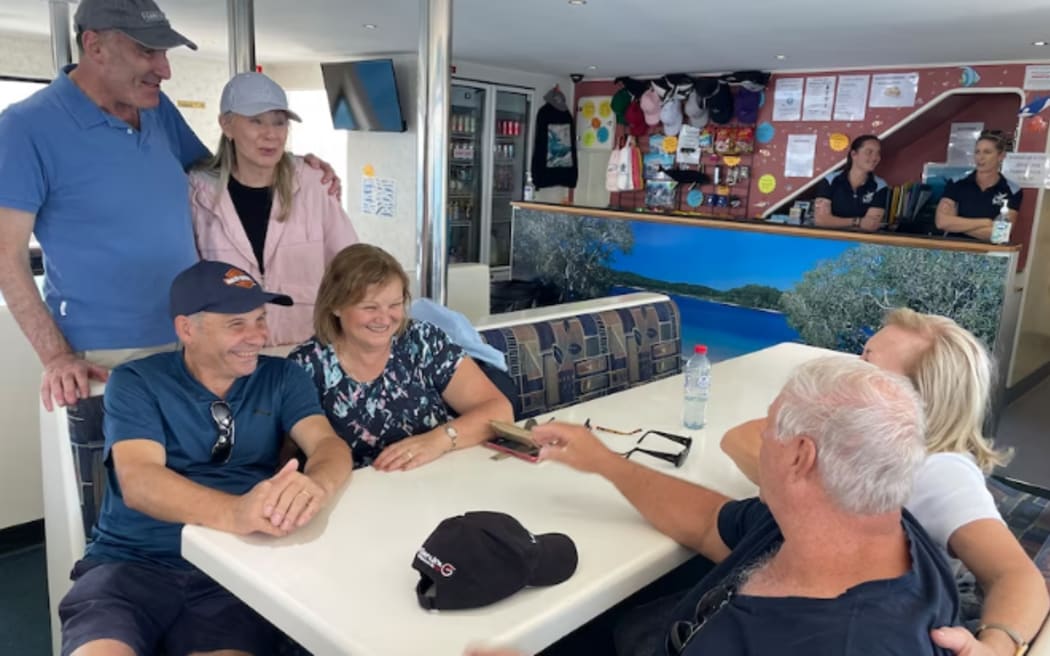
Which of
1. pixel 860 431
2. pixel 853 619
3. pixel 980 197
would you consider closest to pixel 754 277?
pixel 980 197

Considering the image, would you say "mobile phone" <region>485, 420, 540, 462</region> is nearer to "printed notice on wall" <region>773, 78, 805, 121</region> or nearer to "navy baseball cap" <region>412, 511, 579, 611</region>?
"navy baseball cap" <region>412, 511, 579, 611</region>

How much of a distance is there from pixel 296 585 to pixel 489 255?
7.22m

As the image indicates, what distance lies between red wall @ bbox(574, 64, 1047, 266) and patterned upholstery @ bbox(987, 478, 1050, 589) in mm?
3661

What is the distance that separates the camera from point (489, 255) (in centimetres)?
835

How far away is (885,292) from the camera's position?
4.43 metres

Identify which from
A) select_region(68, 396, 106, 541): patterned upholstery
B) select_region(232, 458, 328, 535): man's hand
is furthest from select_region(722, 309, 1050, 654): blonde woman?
select_region(68, 396, 106, 541): patterned upholstery

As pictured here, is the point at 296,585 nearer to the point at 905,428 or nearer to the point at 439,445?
the point at 439,445

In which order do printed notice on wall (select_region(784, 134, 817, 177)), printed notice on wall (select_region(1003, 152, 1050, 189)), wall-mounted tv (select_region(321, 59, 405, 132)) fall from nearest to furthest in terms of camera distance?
printed notice on wall (select_region(1003, 152, 1050, 189)) < printed notice on wall (select_region(784, 134, 817, 177)) < wall-mounted tv (select_region(321, 59, 405, 132))

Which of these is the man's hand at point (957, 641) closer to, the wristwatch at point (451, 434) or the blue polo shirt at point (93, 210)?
the wristwatch at point (451, 434)

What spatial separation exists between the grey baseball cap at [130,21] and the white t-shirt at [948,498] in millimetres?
2005

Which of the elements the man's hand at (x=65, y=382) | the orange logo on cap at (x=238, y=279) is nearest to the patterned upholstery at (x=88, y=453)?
the man's hand at (x=65, y=382)

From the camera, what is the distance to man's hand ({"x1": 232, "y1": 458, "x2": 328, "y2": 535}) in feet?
4.50

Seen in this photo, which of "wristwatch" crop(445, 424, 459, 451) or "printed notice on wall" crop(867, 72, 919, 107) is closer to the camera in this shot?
"wristwatch" crop(445, 424, 459, 451)

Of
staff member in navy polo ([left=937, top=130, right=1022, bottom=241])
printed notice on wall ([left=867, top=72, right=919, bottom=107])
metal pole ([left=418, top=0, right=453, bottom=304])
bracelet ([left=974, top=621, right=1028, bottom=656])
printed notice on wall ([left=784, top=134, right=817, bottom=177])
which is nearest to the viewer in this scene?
bracelet ([left=974, top=621, right=1028, bottom=656])
